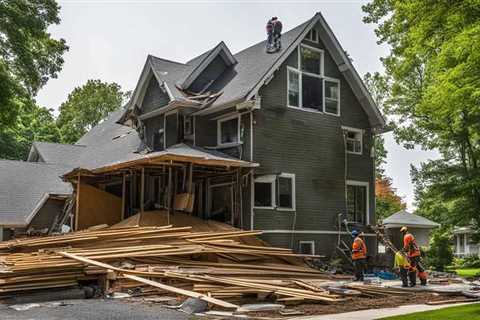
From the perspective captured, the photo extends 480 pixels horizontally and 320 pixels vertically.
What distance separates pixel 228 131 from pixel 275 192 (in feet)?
10.1

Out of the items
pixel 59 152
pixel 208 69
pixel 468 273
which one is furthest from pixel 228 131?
pixel 59 152

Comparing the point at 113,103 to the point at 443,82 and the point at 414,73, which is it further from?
the point at 443,82

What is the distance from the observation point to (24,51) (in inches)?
829

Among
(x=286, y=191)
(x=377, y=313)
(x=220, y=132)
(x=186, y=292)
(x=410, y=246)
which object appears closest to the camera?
(x=377, y=313)

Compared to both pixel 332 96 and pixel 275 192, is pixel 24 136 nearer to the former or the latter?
pixel 332 96

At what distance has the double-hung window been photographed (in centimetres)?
2173

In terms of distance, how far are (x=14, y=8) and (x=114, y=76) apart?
33.2 metres

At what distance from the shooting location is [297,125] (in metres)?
21.5

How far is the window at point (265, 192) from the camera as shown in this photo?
66.1ft

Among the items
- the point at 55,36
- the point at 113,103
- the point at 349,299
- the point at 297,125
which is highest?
the point at 113,103

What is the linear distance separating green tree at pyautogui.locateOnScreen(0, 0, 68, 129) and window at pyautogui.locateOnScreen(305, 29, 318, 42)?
32.7 feet

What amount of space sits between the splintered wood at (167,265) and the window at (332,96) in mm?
7526

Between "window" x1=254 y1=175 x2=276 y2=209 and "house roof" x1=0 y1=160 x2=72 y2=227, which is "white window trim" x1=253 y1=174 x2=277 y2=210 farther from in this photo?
"house roof" x1=0 y1=160 x2=72 y2=227

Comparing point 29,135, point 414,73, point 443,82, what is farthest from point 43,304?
point 29,135
